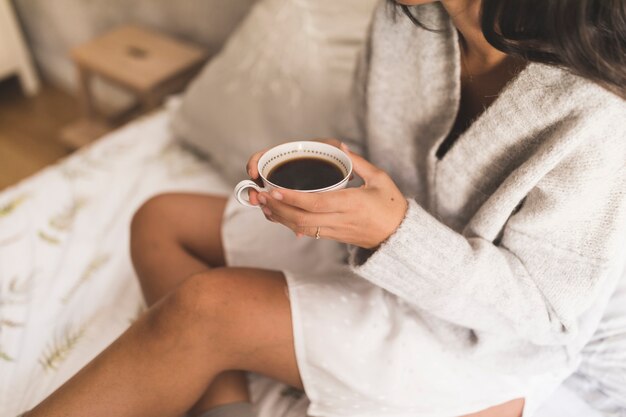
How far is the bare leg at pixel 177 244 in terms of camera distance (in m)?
0.84

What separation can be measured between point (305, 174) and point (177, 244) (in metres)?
0.38

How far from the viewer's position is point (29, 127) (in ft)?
7.39

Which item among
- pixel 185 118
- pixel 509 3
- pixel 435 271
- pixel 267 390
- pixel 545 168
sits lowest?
pixel 267 390

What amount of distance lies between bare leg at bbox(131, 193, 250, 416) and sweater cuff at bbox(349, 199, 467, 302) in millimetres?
289

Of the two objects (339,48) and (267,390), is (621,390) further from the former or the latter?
(339,48)

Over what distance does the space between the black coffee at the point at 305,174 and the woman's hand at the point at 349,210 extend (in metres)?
0.03

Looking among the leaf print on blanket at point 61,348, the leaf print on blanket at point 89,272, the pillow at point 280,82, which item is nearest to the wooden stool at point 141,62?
the pillow at point 280,82

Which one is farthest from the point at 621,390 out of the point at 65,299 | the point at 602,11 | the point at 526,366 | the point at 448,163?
the point at 65,299

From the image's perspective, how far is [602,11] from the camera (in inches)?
20.3

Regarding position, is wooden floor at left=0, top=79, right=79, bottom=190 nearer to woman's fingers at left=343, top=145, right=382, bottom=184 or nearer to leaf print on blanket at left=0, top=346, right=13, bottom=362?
leaf print on blanket at left=0, top=346, right=13, bottom=362

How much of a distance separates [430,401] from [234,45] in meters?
0.90

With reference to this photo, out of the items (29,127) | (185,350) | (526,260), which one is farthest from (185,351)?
(29,127)

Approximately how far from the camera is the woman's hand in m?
0.55

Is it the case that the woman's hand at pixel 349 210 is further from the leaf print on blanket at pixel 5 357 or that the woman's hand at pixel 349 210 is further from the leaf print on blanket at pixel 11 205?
the leaf print on blanket at pixel 11 205
